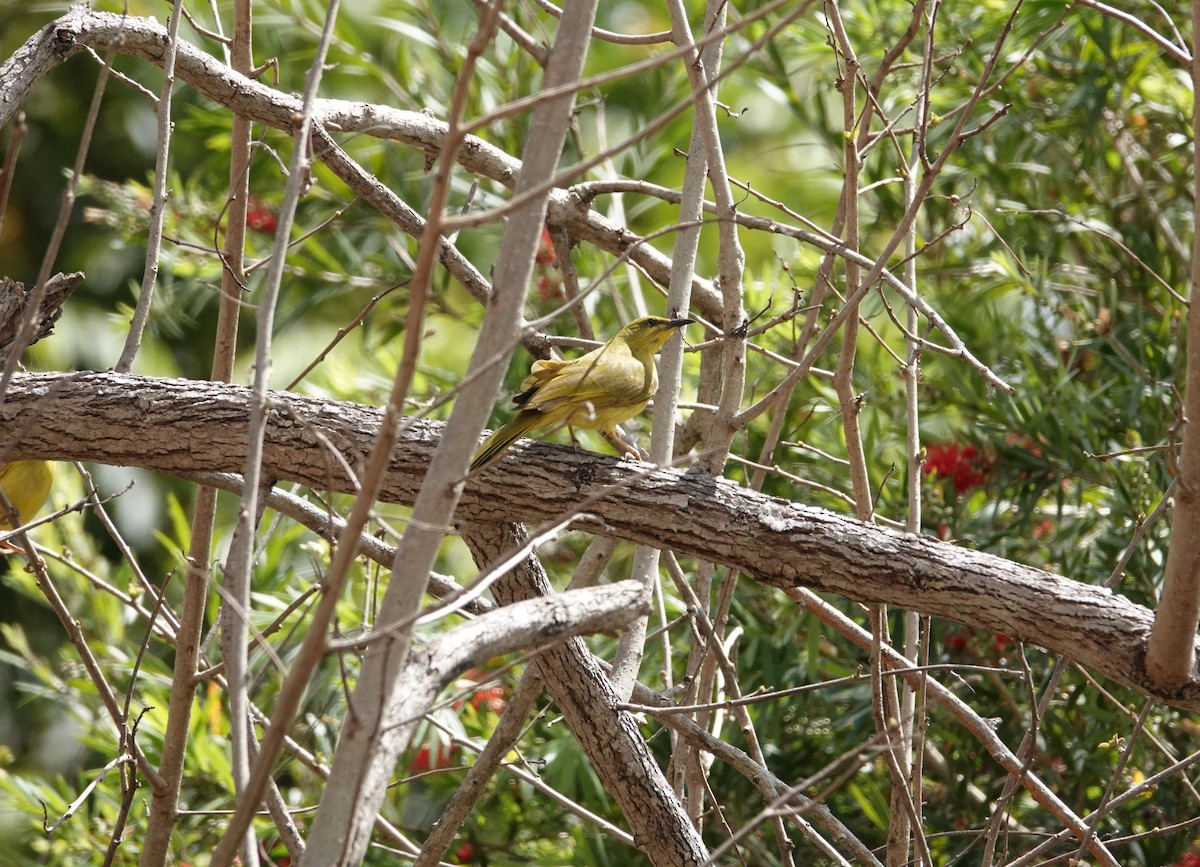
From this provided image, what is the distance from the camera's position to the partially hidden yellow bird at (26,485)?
3.21m

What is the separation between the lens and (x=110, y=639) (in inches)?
212

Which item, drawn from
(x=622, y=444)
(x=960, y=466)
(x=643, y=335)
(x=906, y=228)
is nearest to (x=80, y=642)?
(x=622, y=444)

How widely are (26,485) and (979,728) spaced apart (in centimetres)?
264

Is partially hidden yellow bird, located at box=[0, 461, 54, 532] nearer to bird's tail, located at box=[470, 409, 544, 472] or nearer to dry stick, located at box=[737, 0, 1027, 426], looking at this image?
bird's tail, located at box=[470, 409, 544, 472]

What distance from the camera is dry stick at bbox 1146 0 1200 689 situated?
1.94 metres

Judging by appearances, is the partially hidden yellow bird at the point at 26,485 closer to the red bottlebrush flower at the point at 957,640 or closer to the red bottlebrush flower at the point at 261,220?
the red bottlebrush flower at the point at 261,220

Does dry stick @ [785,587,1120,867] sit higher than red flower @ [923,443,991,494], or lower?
lower

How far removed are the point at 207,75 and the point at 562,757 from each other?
2754 millimetres

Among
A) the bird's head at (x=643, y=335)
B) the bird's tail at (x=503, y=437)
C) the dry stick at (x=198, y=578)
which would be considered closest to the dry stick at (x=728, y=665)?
the bird's tail at (x=503, y=437)

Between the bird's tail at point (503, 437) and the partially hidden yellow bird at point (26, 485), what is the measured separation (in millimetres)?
1341

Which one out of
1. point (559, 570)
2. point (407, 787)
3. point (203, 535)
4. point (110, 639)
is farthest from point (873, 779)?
point (110, 639)

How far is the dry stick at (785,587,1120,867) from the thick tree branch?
0.73 feet

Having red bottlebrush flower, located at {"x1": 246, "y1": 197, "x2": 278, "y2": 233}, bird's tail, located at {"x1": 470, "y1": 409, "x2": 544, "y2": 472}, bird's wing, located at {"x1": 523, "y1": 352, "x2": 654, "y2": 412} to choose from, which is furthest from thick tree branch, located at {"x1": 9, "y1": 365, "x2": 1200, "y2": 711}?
red bottlebrush flower, located at {"x1": 246, "y1": 197, "x2": 278, "y2": 233}

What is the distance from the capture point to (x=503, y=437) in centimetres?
280
